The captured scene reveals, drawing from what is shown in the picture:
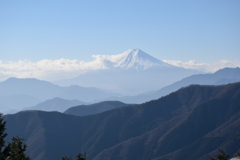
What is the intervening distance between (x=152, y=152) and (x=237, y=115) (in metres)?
55.9

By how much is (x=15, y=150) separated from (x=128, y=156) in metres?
163

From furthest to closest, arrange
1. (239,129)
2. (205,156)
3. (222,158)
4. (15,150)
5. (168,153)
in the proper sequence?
(168,153) < (239,129) < (205,156) < (15,150) < (222,158)

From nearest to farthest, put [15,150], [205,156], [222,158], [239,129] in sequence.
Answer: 1. [222,158]
2. [15,150]
3. [205,156]
4. [239,129]

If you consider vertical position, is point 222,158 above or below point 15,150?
below

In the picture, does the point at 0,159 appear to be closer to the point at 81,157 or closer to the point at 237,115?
the point at 81,157

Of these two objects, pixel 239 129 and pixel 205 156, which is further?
pixel 239 129

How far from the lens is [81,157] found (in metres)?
41.4

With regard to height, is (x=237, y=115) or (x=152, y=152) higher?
(x=237, y=115)

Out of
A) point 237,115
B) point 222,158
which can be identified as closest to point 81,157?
point 222,158

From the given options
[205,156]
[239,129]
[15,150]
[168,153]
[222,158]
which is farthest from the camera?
[168,153]

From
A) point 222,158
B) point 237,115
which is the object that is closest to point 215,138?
point 237,115

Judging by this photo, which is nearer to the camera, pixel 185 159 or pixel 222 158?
pixel 222 158

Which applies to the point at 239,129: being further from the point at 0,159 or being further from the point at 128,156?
the point at 0,159

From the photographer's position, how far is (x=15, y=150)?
129ft
